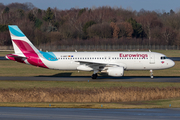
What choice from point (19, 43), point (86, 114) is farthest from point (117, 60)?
point (86, 114)

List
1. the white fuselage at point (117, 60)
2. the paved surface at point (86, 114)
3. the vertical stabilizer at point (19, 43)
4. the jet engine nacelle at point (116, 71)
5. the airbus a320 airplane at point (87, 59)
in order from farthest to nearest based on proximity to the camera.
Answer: the vertical stabilizer at point (19, 43)
the white fuselage at point (117, 60)
the airbus a320 airplane at point (87, 59)
the jet engine nacelle at point (116, 71)
the paved surface at point (86, 114)

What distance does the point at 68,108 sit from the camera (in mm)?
19875

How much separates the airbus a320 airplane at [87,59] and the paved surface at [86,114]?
19.0 meters

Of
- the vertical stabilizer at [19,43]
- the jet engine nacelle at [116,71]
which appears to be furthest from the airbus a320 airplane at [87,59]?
the jet engine nacelle at [116,71]

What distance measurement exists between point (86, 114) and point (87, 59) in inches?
870

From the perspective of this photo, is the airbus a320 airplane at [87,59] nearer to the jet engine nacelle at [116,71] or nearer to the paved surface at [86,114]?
the jet engine nacelle at [116,71]

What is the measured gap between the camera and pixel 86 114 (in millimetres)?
17281

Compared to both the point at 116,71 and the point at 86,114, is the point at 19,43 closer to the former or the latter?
the point at 116,71

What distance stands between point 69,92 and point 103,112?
8.66 meters

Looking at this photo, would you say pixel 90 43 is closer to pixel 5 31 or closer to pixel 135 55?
pixel 5 31

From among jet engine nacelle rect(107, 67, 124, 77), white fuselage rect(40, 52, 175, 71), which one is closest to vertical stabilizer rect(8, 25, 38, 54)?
white fuselage rect(40, 52, 175, 71)

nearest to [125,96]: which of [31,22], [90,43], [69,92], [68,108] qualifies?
[69,92]

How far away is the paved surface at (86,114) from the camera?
53.0 feet

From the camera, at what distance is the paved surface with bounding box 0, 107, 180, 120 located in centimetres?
1614
